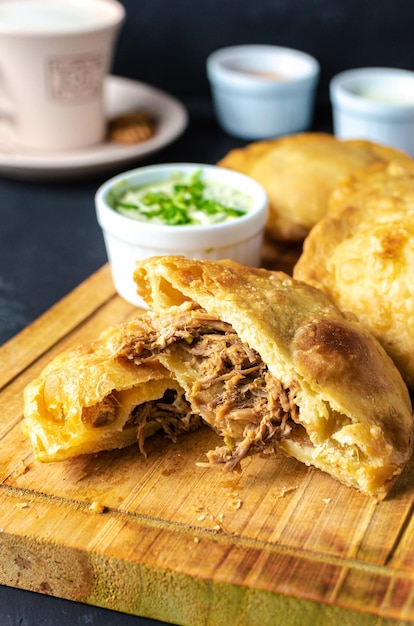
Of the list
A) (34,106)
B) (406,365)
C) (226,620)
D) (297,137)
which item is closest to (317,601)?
(226,620)

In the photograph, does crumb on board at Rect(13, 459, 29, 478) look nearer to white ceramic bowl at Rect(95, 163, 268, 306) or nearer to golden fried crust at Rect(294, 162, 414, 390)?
white ceramic bowl at Rect(95, 163, 268, 306)

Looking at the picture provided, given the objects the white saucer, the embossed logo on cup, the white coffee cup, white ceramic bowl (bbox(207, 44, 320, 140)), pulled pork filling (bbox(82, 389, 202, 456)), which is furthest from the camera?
white ceramic bowl (bbox(207, 44, 320, 140))

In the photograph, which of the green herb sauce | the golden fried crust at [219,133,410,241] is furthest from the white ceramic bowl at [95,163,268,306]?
the golden fried crust at [219,133,410,241]

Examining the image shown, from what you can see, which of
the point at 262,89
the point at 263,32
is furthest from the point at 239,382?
the point at 263,32

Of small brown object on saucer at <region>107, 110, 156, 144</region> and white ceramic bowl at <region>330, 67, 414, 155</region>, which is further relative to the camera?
small brown object on saucer at <region>107, 110, 156, 144</region>

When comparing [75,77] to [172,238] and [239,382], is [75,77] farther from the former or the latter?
[239,382]

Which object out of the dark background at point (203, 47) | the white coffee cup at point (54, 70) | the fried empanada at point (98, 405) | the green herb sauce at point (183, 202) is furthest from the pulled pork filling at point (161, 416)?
the white coffee cup at point (54, 70)

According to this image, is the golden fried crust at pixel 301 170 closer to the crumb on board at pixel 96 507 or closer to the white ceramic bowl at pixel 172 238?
the white ceramic bowl at pixel 172 238
